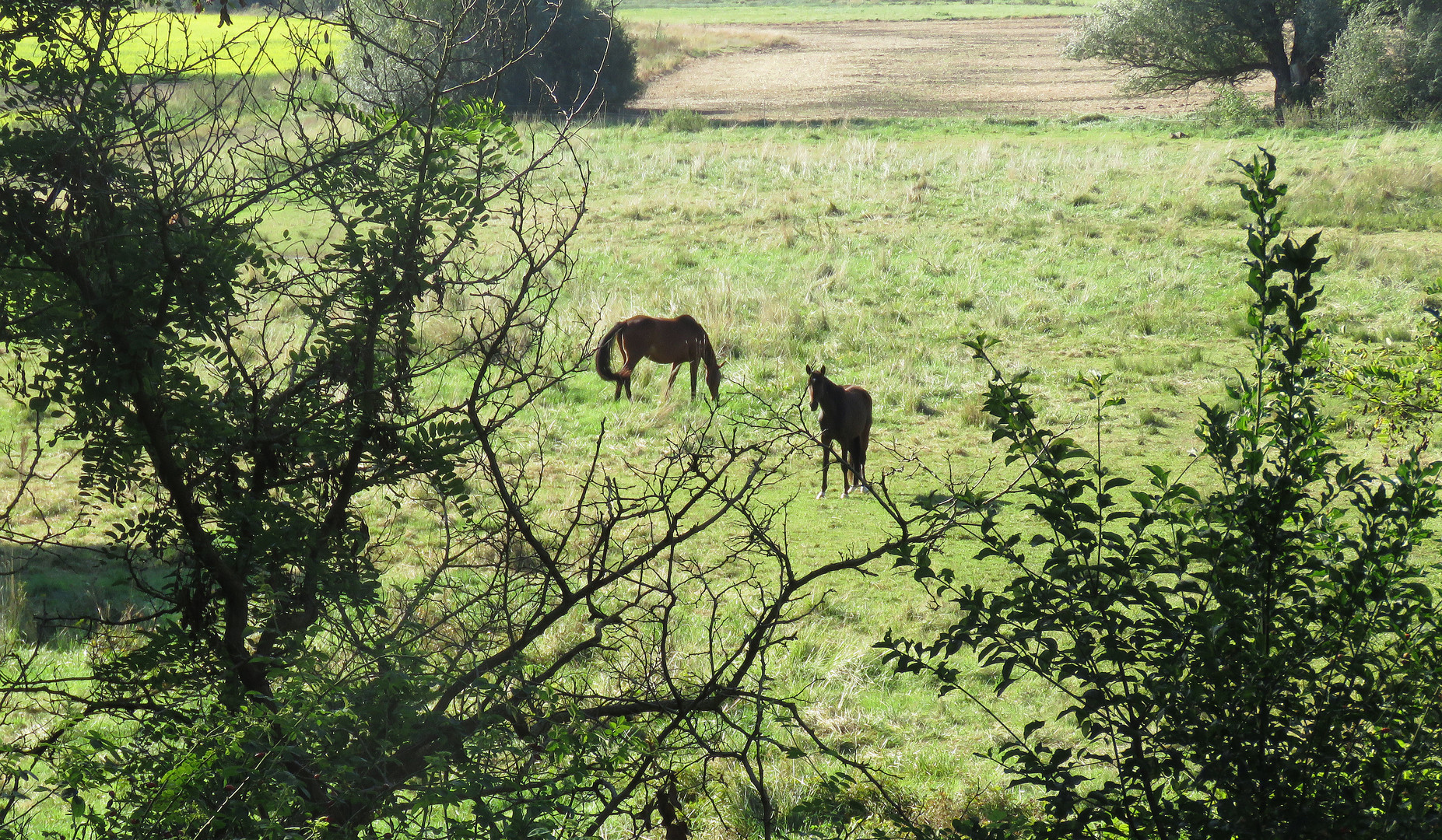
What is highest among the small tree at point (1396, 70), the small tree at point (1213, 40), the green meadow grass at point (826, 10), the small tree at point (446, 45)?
the green meadow grass at point (826, 10)

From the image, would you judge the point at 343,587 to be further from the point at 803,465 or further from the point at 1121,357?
the point at 1121,357

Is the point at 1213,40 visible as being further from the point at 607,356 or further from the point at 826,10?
the point at 826,10

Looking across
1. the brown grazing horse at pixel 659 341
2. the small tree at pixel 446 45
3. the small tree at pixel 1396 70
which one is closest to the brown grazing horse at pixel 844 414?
the brown grazing horse at pixel 659 341

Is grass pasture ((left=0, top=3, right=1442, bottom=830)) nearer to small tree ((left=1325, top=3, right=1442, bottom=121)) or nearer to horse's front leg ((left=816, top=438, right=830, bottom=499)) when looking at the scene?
horse's front leg ((left=816, top=438, right=830, bottom=499))

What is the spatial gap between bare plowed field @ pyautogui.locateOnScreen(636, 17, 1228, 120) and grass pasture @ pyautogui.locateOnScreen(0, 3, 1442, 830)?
9.86 metres

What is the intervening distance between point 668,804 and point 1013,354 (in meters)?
11.2

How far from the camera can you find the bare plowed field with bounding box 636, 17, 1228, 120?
38281 mm

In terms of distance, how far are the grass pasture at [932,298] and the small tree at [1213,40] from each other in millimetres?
5670

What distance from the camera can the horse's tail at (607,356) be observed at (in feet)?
35.3

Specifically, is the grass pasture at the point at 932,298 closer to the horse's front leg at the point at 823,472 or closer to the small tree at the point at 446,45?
the horse's front leg at the point at 823,472

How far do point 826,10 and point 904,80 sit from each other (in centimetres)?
4304

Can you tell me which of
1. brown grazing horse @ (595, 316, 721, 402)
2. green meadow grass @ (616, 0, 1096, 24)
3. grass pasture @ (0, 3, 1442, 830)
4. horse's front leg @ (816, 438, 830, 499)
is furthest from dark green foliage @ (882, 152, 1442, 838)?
green meadow grass @ (616, 0, 1096, 24)

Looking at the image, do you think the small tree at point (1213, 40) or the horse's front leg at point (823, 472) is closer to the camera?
the horse's front leg at point (823, 472)

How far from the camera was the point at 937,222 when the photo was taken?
19.5m
